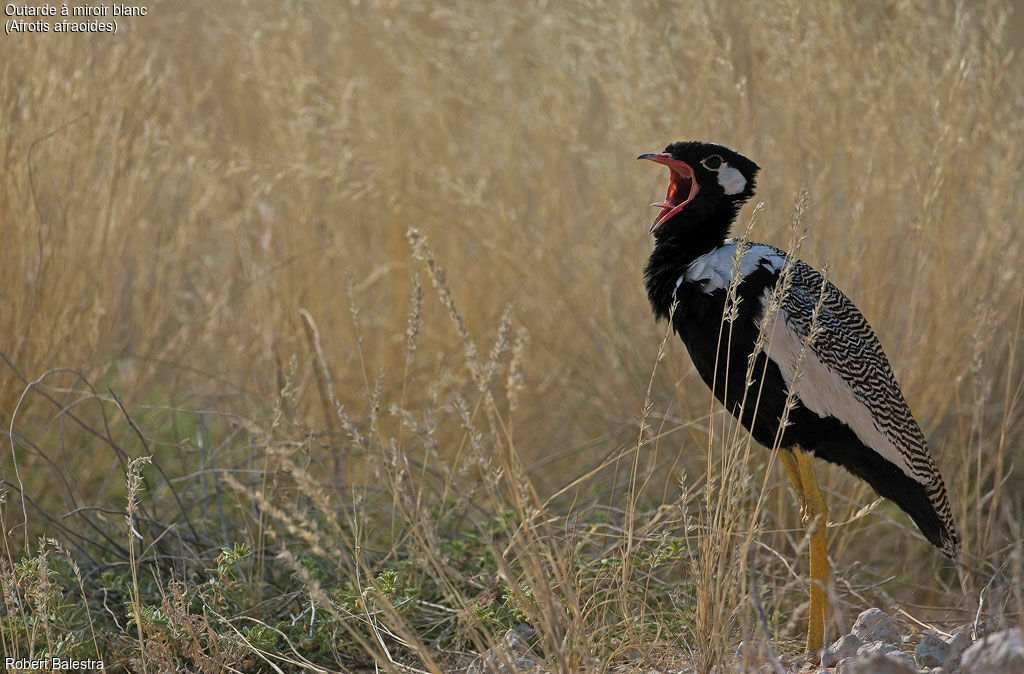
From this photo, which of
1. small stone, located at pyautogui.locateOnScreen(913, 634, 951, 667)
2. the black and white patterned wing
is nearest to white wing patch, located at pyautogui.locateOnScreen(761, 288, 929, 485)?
the black and white patterned wing

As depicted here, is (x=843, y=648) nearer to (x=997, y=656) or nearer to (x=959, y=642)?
(x=959, y=642)

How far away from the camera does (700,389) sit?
11.2ft

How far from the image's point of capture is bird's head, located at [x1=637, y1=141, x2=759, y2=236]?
259cm

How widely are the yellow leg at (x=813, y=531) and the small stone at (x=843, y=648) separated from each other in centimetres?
11

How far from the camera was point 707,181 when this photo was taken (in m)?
2.60

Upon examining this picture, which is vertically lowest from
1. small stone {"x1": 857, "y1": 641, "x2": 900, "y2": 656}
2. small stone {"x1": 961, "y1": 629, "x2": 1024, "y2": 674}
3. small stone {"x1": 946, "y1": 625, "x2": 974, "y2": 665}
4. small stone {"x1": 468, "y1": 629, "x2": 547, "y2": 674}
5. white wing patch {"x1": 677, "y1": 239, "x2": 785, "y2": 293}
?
small stone {"x1": 468, "y1": 629, "x2": 547, "y2": 674}

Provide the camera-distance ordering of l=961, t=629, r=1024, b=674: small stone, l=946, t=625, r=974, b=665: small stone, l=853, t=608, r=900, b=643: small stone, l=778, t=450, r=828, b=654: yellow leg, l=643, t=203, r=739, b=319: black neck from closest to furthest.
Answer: l=961, t=629, r=1024, b=674: small stone, l=946, t=625, r=974, b=665: small stone, l=853, t=608, r=900, b=643: small stone, l=778, t=450, r=828, b=654: yellow leg, l=643, t=203, r=739, b=319: black neck

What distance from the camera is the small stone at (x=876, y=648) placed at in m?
2.12

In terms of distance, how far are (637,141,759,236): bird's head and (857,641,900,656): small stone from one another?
3.23 ft

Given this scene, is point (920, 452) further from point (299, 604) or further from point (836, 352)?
point (299, 604)

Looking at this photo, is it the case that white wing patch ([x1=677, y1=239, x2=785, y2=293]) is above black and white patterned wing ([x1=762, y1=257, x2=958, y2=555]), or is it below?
above

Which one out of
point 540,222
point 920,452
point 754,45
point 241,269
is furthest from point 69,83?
point 920,452

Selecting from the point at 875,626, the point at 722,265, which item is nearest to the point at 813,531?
the point at 875,626

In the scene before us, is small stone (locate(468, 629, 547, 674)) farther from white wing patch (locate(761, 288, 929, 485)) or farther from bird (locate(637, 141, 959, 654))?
white wing patch (locate(761, 288, 929, 485))
